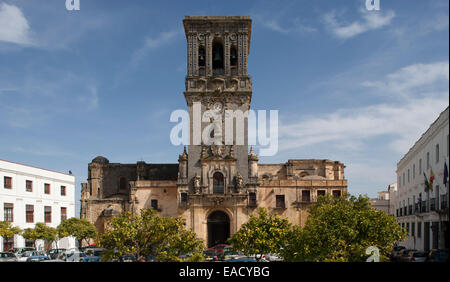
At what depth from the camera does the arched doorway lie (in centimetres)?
4600

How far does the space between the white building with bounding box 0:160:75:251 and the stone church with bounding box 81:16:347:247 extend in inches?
179

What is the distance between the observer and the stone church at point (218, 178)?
4547cm

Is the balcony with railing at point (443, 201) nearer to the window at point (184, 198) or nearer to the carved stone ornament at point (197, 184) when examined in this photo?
the carved stone ornament at point (197, 184)

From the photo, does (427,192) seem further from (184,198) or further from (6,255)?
(6,255)

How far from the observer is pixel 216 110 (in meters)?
46.4

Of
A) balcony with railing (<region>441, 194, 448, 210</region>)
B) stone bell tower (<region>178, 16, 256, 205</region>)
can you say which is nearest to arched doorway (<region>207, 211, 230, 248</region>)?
stone bell tower (<region>178, 16, 256, 205</region>)

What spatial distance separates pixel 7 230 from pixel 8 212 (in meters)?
3.71

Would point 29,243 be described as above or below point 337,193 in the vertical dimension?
below

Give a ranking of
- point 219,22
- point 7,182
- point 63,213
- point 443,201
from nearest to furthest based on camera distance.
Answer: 1. point 443,201
2. point 7,182
3. point 219,22
4. point 63,213

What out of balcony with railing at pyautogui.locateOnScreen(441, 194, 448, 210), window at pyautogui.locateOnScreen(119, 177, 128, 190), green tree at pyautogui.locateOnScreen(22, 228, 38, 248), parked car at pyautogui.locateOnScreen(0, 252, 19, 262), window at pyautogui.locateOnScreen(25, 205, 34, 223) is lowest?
parked car at pyautogui.locateOnScreen(0, 252, 19, 262)

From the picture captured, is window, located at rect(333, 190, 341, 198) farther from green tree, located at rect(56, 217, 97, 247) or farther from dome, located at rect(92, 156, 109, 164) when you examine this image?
dome, located at rect(92, 156, 109, 164)

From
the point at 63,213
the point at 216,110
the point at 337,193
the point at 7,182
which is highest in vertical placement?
the point at 216,110

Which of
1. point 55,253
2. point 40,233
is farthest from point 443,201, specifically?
point 40,233

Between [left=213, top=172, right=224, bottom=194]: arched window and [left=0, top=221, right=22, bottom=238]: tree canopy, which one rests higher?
[left=213, top=172, right=224, bottom=194]: arched window
